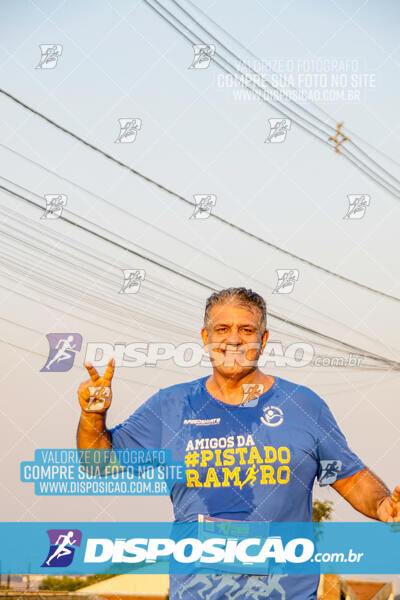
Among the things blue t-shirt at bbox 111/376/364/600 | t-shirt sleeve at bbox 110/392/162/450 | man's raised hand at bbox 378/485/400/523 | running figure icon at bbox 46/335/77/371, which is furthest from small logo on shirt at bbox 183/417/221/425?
running figure icon at bbox 46/335/77/371

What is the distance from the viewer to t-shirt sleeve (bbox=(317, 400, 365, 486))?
16.6 ft

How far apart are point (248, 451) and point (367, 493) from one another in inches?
32.4

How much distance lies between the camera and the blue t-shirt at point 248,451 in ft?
16.3

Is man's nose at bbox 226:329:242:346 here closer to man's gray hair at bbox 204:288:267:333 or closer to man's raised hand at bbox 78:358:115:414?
man's gray hair at bbox 204:288:267:333

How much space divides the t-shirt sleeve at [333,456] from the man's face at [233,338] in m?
0.67

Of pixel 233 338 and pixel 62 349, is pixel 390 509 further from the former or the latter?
pixel 62 349

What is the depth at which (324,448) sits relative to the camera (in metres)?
5.05

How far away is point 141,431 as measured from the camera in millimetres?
5277

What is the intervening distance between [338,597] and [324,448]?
912 cm

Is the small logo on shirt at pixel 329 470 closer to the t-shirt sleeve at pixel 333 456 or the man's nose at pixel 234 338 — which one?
the t-shirt sleeve at pixel 333 456

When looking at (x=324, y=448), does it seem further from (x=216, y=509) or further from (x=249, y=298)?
(x=249, y=298)

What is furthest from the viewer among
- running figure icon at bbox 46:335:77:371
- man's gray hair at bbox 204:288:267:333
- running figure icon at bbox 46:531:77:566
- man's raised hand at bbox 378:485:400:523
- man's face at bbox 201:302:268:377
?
running figure icon at bbox 46:335:77:371

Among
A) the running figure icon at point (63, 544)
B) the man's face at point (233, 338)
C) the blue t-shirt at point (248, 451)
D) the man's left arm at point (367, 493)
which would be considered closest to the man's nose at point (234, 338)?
the man's face at point (233, 338)

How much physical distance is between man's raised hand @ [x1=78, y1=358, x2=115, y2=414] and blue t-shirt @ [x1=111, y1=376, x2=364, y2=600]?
9.8 inches
